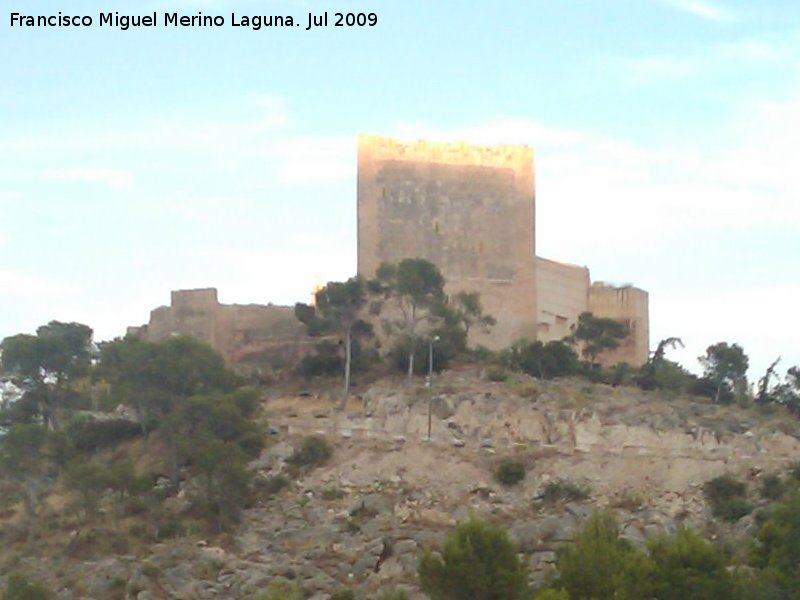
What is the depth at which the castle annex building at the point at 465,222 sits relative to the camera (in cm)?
4662

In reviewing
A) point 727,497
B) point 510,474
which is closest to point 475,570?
point 510,474

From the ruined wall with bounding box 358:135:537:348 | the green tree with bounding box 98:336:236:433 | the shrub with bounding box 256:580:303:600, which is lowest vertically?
the shrub with bounding box 256:580:303:600

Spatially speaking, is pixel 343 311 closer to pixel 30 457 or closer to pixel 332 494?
pixel 332 494

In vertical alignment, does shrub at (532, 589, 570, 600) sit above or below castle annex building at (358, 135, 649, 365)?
below

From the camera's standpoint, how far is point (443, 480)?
1490 inches

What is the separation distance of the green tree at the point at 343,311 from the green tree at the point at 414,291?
597 millimetres

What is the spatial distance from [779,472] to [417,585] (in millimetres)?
7968

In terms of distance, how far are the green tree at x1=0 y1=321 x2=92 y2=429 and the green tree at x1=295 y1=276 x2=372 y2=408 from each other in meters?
4.95

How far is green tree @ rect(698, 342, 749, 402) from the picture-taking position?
4678cm

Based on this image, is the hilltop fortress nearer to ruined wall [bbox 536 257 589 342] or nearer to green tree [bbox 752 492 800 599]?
ruined wall [bbox 536 257 589 342]

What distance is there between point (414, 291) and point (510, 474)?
7.29 meters

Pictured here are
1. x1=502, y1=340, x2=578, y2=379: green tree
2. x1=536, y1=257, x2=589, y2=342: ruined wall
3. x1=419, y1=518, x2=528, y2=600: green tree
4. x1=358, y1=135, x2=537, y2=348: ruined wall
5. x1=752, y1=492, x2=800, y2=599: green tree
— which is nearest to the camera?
x1=752, y1=492, x2=800, y2=599: green tree

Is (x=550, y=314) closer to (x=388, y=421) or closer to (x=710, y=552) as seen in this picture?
(x=388, y=421)

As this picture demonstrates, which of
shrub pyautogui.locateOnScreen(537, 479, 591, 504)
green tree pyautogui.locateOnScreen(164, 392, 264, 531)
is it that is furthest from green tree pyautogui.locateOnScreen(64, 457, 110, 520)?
shrub pyautogui.locateOnScreen(537, 479, 591, 504)
